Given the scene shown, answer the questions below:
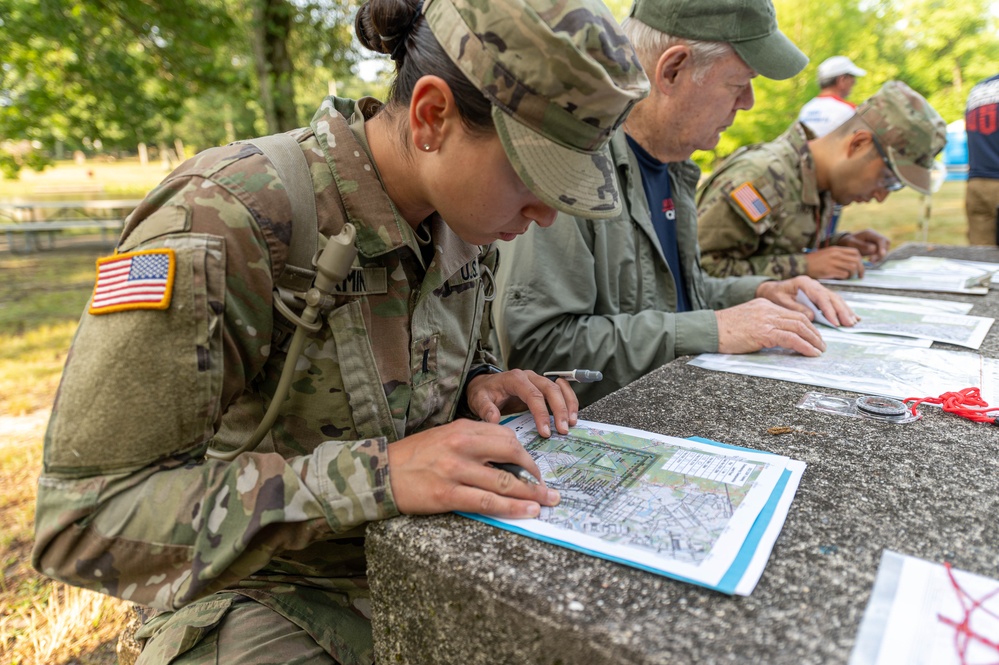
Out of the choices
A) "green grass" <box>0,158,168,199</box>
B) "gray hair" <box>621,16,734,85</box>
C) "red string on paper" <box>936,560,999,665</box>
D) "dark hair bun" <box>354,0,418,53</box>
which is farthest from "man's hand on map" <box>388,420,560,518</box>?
"green grass" <box>0,158,168,199</box>

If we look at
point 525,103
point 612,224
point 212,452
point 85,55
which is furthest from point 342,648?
point 85,55

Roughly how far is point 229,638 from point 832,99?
22.9ft

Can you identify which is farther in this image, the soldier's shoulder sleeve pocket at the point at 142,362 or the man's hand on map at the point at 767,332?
the man's hand on map at the point at 767,332

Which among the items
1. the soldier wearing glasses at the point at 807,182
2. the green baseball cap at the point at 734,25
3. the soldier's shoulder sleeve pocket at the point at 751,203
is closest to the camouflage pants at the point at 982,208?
the soldier wearing glasses at the point at 807,182

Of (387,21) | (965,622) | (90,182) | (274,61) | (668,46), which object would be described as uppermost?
(90,182)

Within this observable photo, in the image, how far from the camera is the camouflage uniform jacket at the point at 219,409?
0.88 metres

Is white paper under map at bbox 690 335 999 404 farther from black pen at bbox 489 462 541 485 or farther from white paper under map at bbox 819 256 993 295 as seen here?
white paper under map at bbox 819 256 993 295

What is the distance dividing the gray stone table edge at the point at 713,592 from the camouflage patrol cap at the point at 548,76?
0.53 metres

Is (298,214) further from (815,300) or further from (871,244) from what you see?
(871,244)

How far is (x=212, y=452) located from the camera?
1116mm

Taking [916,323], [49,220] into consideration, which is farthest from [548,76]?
[49,220]

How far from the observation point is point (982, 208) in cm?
578

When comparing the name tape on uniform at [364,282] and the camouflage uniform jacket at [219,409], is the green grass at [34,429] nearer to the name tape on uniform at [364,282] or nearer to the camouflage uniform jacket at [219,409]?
the camouflage uniform jacket at [219,409]

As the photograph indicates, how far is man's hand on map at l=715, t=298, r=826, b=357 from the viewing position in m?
1.76
